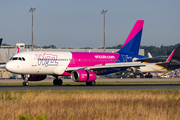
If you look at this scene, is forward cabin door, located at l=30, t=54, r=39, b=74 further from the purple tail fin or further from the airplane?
the purple tail fin

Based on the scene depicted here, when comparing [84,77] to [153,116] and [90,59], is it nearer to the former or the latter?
[90,59]

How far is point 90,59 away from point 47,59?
7.44 metres

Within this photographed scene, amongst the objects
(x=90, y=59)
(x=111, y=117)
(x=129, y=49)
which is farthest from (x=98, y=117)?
(x=129, y=49)

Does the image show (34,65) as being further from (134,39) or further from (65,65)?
(134,39)

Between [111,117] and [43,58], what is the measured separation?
2804cm

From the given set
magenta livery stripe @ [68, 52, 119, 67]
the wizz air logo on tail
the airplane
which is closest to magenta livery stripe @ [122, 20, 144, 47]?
the airplane

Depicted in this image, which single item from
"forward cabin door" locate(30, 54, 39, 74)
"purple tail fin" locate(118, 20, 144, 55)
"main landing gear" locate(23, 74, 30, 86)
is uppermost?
"purple tail fin" locate(118, 20, 144, 55)

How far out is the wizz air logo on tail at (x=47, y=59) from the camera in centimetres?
3996

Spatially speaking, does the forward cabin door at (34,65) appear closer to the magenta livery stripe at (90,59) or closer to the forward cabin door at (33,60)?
the forward cabin door at (33,60)

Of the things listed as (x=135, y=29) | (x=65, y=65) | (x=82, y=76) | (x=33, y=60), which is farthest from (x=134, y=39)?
(x=33, y=60)

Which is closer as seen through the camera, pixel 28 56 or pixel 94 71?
pixel 28 56

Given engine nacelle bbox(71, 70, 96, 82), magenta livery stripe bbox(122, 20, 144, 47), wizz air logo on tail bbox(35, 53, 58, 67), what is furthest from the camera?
magenta livery stripe bbox(122, 20, 144, 47)

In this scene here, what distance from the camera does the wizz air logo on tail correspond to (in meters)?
40.0

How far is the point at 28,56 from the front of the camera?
39469mm
